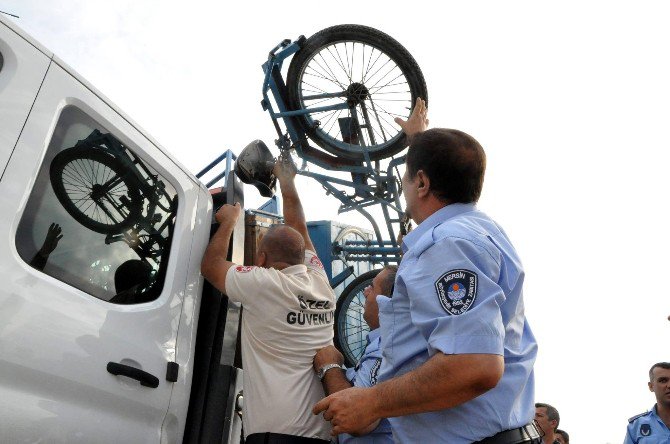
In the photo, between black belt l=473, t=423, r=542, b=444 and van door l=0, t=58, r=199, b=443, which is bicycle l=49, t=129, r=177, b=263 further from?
black belt l=473, t=423, r=542, b=444

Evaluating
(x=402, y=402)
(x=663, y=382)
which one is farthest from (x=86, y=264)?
(x=663, y=382)

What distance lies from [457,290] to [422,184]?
0.37 metres

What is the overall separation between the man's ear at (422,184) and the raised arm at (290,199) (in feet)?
4.22

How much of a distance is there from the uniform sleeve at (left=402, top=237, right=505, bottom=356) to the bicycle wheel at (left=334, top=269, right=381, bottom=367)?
4068mm

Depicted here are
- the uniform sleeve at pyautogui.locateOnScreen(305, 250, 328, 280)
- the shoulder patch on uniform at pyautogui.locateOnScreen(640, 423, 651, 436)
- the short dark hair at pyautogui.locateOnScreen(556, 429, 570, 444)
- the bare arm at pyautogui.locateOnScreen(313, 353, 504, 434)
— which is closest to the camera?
the bare arm at pyautogui.locateOnScreen(313, 353, 504, 434)

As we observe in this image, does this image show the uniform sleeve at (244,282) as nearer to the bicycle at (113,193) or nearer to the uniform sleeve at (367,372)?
the bicycle at (113,193)

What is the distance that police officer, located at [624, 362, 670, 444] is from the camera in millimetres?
4605

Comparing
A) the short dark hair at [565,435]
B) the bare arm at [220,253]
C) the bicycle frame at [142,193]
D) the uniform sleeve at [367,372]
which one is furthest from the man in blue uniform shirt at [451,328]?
the short dark hair at [565,435]

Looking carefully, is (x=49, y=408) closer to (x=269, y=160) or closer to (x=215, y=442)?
(x=215, y=442)

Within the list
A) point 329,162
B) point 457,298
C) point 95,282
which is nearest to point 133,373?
point 95,282

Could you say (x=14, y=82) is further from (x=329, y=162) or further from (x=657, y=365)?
(x=657, y=365)

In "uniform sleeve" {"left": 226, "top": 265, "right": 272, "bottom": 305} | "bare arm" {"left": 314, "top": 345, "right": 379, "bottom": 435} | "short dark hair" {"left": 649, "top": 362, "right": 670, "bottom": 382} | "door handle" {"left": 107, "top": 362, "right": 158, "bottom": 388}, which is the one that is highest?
"short dark hair" {"left": 649, "top": 362, "right": 670, "bottom": 382}

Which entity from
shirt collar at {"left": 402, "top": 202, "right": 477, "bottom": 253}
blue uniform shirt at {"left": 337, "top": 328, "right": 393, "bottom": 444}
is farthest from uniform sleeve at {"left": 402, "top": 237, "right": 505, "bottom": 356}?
blue uniform shirt at {"left": 337, "top": 328, "right": 393, "bottom": 444}

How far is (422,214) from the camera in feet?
4.92
